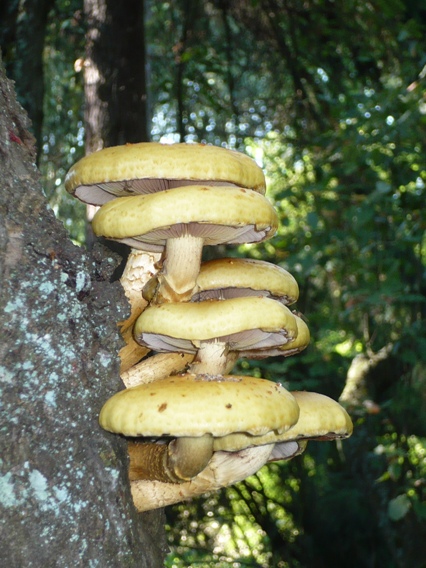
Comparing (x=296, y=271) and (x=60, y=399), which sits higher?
(x=60, y=399)

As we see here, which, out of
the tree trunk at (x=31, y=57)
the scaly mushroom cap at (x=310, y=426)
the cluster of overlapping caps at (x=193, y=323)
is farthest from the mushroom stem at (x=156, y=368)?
the tree trunk at (x=31, y=57)

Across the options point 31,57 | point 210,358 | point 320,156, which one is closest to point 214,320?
point 210,358

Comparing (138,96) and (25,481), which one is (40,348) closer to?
(25,481)

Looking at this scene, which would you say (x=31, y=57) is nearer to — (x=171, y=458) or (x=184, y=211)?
(x=184, y=211)

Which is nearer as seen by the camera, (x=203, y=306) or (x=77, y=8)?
(x=203, y=306)

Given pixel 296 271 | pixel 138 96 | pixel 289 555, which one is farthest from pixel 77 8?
pixel 289 555

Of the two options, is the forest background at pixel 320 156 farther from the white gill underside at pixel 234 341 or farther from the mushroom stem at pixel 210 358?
the mushroom stem at pixel 210 358

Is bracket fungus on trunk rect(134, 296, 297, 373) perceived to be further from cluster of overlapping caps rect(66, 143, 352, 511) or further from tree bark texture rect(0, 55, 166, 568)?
tree bark texture rect(0, 55, 166, 568)
